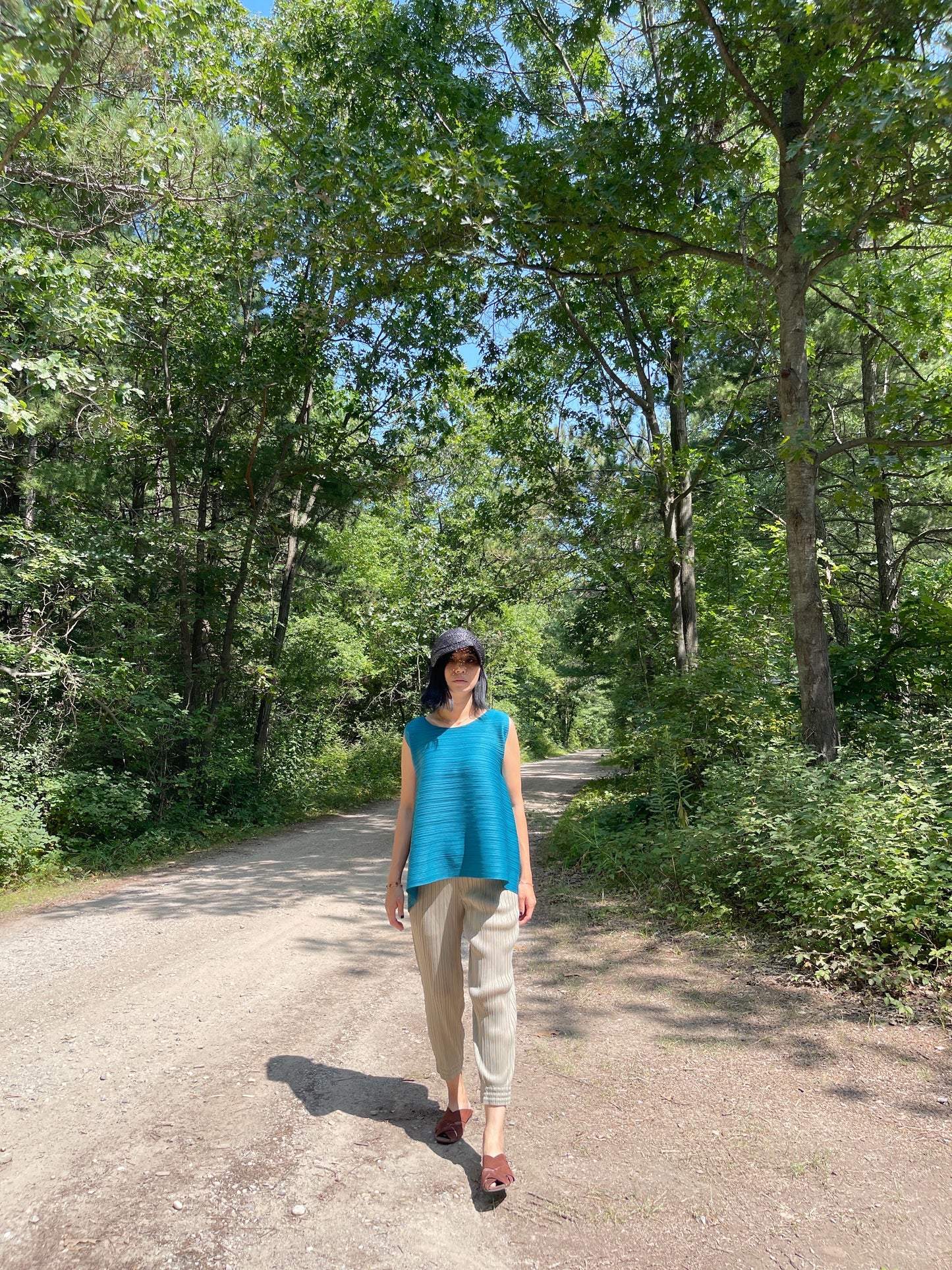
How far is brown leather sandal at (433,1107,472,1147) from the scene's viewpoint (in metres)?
2.86

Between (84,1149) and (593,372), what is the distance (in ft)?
42.5

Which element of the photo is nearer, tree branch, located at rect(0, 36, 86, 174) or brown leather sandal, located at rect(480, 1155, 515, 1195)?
brown leather sandal, located at rect(480, 1155, 515, 1195)

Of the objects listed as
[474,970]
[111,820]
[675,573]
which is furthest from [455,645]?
[675,573]

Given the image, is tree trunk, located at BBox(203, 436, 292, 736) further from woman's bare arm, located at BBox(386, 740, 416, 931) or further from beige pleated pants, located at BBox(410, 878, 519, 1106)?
beige pleated pants, located at BBox(410, 878, 519, 1106)

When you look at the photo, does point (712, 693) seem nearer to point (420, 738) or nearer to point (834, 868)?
point (834, 868)

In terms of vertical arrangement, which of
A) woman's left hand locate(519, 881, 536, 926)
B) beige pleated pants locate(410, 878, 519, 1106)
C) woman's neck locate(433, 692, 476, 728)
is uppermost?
woman's neck locate(433, 692, 476, 728)

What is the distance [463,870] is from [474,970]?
1.16ft

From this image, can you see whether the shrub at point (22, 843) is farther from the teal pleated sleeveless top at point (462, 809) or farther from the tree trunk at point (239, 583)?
the teal pleated sleeveless top at point (462, 809)

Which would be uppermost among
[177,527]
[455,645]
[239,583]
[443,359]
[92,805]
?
[443,359]

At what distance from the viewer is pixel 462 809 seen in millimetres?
2830

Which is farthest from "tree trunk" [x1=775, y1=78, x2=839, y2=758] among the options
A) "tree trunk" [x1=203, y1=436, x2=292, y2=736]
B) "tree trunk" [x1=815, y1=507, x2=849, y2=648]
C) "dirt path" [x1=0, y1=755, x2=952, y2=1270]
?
"tree trunk" [x1=203, y1=436, x2=292, y2=736]

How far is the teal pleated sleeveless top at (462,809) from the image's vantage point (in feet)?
9.10

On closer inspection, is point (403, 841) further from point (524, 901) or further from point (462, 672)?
point (462, 672)

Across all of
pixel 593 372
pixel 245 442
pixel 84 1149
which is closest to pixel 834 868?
pixel 84 1149
